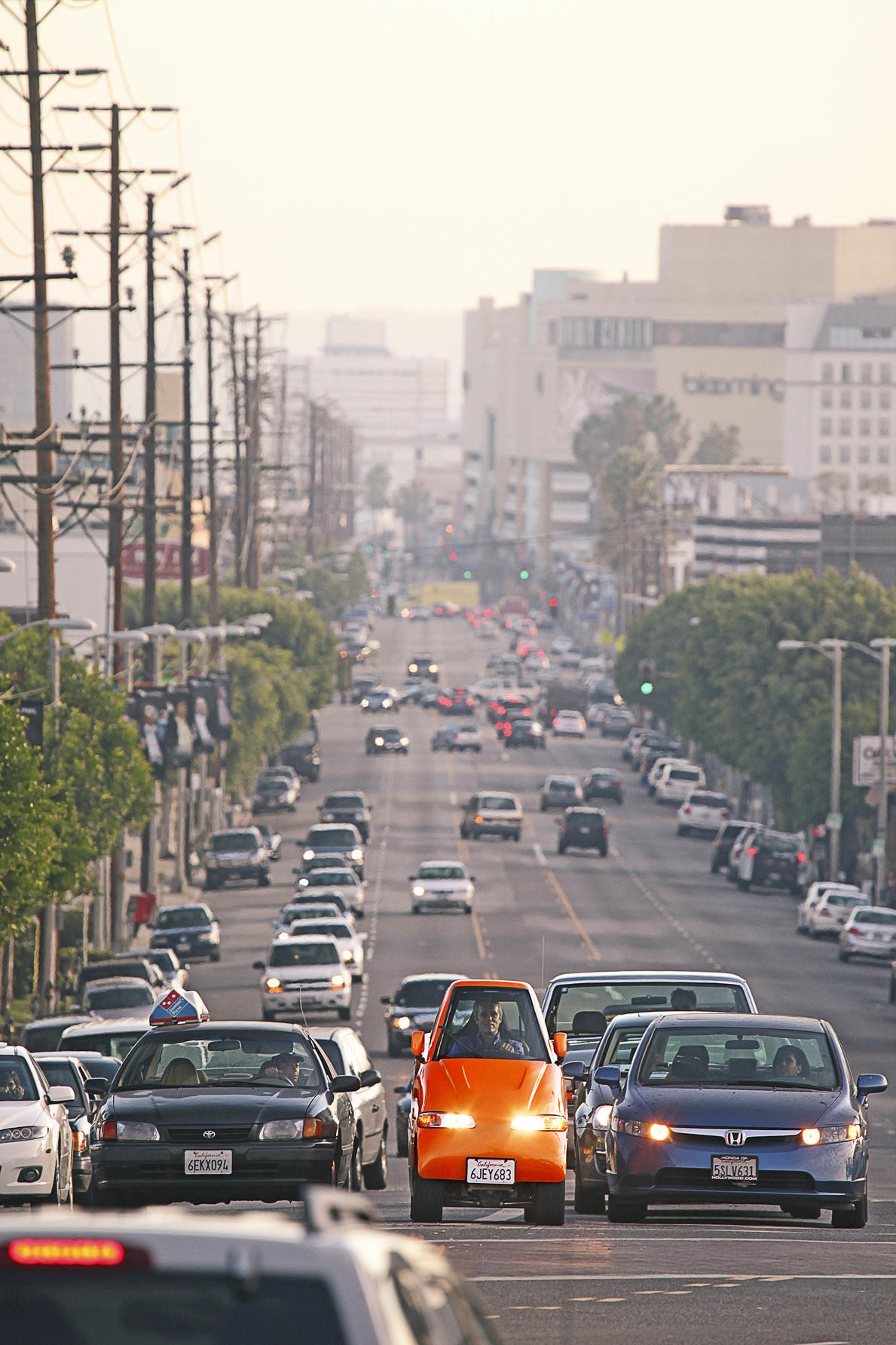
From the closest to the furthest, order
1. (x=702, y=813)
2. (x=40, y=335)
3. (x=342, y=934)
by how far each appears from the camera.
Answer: (x=40, y=335)
(x=342, y=934)
(x=702, y=813)

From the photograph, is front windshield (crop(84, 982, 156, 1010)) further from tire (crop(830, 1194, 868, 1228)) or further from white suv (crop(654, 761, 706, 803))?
white suv (crop(654, 761, 706, 803))

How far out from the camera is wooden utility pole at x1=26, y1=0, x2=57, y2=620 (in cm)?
3966

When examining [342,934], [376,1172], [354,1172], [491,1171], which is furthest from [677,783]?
[491,1171]

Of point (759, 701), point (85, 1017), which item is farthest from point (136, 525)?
point (85, 1017)

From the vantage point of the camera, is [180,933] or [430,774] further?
[430,774]

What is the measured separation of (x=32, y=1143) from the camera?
1761 cm

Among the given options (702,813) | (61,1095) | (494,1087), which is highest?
(494,1087)

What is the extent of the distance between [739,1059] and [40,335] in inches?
1021

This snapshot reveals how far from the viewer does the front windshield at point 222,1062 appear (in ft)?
54.4

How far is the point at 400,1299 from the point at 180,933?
49069 mm

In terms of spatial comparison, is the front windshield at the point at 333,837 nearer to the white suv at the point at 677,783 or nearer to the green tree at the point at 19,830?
the white suv at the point at 677,783

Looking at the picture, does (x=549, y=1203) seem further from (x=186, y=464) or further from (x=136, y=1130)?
(x=186, y=464)

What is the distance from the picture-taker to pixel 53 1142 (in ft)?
59.1

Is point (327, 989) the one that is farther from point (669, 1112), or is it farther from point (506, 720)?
point (506, 720)
